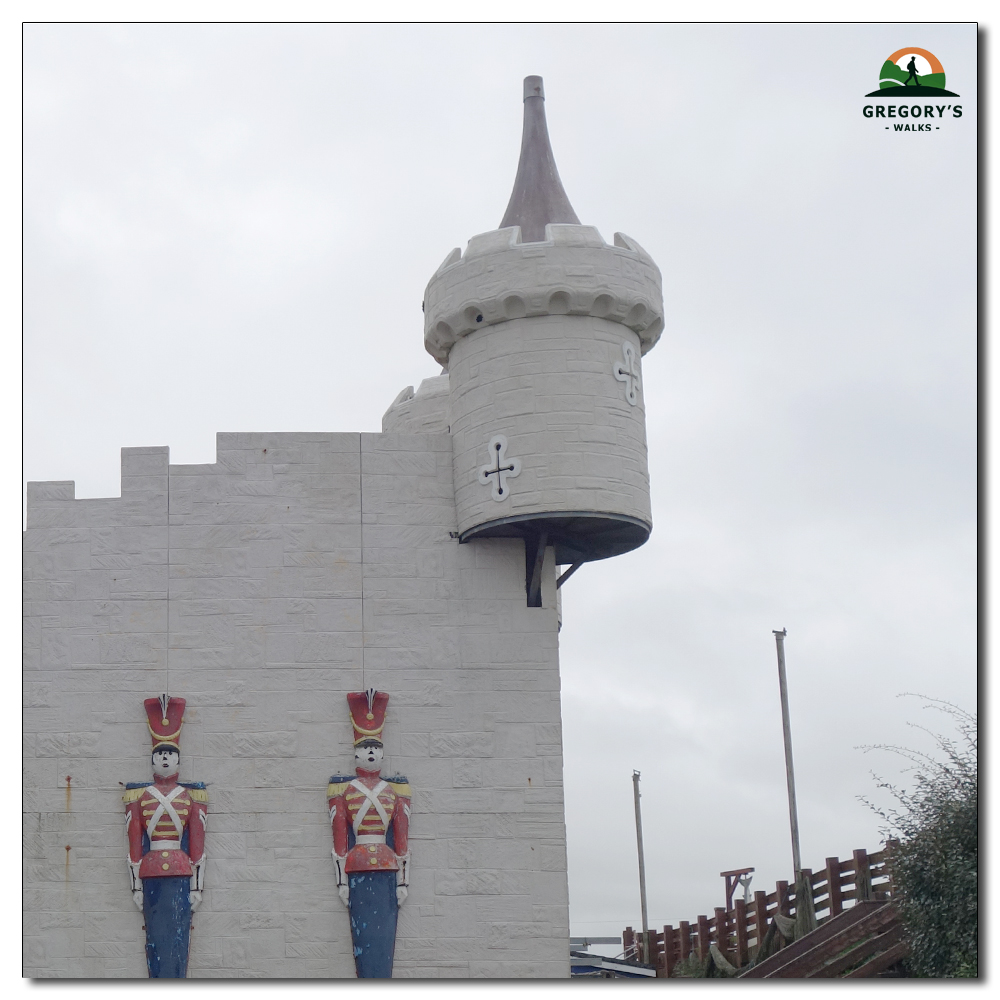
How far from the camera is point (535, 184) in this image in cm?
2158

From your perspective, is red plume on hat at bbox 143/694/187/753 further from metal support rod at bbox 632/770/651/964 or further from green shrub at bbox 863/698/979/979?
metal support rod at bbox 632/770/651/964

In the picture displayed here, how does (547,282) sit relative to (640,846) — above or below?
above

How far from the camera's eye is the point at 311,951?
1928 centimetres

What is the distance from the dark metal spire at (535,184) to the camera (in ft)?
69.8

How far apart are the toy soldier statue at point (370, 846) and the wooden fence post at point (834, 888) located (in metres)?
8.16

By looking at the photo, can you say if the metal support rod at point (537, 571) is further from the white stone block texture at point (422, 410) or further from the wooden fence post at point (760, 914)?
the wooden fence post at point (760, 914)

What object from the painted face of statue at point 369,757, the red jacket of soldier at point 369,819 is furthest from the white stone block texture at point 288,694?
the red jacket of soldier at point 369,819

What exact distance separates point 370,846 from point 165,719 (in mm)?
2703

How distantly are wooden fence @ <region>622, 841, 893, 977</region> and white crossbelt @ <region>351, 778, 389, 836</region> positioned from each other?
6.38 metres

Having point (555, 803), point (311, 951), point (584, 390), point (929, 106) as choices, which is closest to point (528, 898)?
point (555, 803)

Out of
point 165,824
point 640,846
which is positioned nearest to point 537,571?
point 165,824

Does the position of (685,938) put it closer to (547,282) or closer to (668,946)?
(668,946)

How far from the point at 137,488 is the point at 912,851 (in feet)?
33.1

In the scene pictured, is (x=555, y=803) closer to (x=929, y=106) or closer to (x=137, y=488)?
(x=137, y=488)
